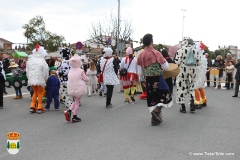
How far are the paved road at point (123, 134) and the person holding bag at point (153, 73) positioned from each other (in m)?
0.45

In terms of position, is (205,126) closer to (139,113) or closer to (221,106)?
(139,113)

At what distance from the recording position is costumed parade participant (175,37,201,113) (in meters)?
7.68

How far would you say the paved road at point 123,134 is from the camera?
461cm

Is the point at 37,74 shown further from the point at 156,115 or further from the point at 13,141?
the point at 13,141

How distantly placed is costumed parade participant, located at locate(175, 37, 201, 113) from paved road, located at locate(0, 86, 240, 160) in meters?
0.60

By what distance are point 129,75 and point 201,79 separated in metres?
2.46

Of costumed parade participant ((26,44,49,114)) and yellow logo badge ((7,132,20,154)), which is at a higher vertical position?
costumed parade participant ((26,44,49,114))

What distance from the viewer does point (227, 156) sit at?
450 centimetres

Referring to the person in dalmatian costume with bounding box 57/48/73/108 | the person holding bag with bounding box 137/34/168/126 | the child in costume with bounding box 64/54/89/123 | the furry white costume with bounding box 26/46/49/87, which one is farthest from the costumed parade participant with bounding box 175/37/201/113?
the furry white costume with bounding box 26/46/49/87

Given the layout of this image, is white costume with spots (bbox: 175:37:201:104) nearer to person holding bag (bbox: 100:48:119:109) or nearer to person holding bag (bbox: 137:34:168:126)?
person holding bag (bbox: 137:34:168:126)

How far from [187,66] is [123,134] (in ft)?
10.2

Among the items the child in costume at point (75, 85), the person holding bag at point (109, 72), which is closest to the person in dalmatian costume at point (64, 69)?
the child in costume at point (75, 85)

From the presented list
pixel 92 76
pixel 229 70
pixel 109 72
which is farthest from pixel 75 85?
pixel 229 70

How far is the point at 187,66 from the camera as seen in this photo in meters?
7.80
